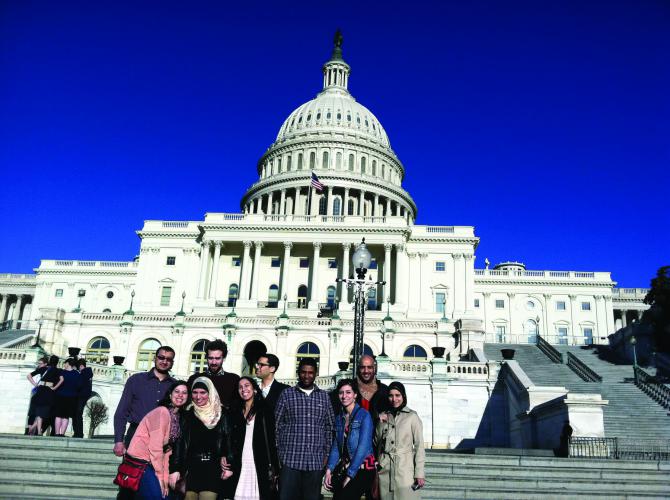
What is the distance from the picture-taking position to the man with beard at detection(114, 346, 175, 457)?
31.8ft

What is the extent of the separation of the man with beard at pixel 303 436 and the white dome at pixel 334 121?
92.9 m

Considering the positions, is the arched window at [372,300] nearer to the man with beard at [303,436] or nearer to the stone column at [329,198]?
the stone column at [329,198]

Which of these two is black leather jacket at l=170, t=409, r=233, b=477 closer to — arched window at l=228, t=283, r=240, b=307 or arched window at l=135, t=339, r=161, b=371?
arched window at l=135, t=339, r=161, b=371

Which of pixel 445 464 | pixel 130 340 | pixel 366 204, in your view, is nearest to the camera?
pixel 445 464

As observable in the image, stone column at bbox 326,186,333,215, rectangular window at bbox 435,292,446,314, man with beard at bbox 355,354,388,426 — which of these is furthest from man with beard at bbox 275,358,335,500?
stone column at bbox 326,186,333,215

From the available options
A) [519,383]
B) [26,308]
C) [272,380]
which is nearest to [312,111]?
[26,308]

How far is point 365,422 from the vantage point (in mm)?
8945

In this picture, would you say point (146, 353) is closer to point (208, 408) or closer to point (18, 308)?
point (208, 408)

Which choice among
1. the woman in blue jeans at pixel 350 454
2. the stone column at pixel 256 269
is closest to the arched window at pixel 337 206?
the stone column at pixel 256 269

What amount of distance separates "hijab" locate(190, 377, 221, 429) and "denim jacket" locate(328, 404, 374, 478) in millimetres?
1787

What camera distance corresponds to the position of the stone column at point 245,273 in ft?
221

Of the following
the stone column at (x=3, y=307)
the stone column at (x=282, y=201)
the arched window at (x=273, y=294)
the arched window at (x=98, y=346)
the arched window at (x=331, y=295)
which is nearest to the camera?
the arched window at (x=98, y=346)

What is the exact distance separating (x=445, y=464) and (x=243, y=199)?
87.4 metres

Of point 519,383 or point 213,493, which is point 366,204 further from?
point 213,493
